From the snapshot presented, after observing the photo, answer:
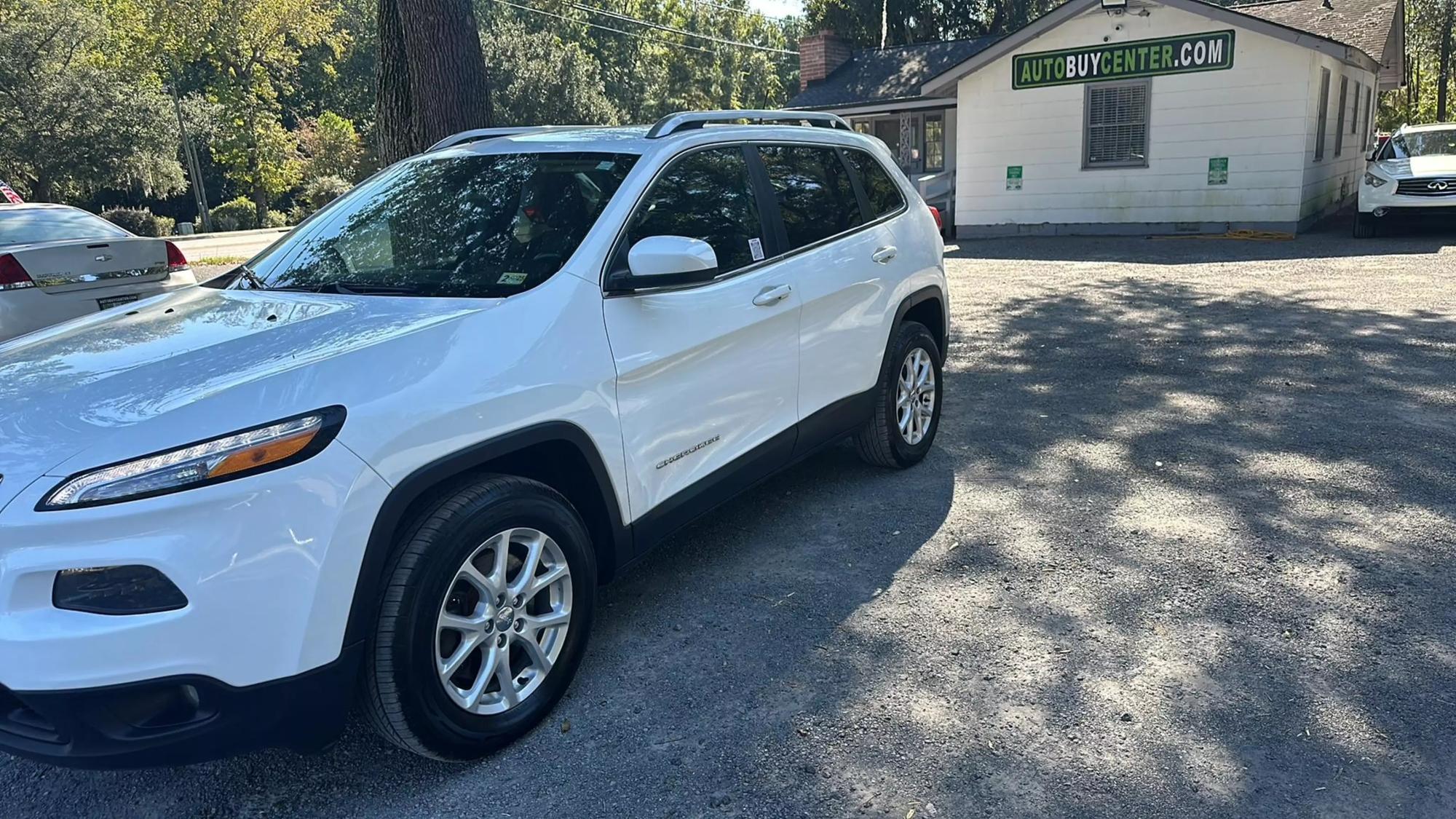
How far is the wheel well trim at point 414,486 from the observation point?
2453mm

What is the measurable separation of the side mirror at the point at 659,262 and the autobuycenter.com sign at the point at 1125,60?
15583 millimetres

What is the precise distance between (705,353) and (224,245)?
28563 millimetres

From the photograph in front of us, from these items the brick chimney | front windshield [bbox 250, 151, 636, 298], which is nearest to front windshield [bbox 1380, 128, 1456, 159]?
the brick chimney

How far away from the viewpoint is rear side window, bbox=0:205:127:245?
6.85 m

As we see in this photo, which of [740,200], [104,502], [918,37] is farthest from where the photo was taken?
[918,37]

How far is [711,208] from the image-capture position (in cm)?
387

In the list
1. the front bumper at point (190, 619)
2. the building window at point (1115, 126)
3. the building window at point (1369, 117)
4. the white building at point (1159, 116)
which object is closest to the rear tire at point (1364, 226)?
the white building at point (1159, 116)

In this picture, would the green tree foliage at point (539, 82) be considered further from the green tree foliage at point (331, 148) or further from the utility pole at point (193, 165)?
the utility pole at point (193, 165)

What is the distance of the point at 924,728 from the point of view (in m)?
2.96

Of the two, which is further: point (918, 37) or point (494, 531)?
point (918, 37)

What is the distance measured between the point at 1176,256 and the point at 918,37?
95.6 feet

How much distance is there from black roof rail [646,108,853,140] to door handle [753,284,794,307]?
28.5 inches

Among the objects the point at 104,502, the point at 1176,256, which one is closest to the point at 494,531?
the point at 104,502

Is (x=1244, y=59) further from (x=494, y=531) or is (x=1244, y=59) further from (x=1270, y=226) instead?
(x=494, y=531)
